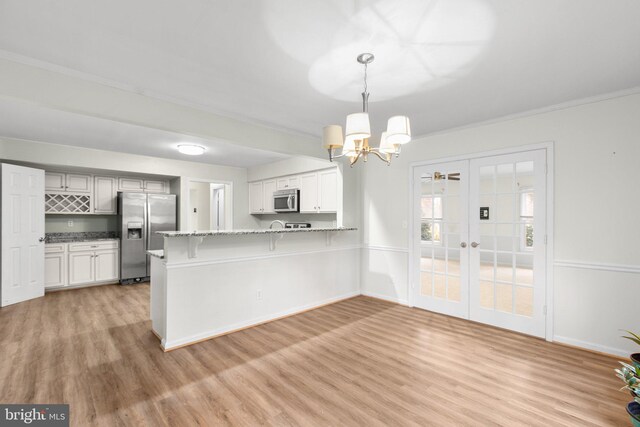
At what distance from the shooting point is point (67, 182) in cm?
527

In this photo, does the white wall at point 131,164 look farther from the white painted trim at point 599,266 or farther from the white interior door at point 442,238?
the white painted trim at point 599,266

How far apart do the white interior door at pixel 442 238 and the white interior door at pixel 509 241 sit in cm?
12

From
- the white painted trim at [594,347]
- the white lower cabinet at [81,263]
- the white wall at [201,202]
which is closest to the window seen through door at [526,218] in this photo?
the white painted trim at [594,347]

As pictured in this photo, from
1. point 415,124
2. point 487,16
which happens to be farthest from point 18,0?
point 415,124

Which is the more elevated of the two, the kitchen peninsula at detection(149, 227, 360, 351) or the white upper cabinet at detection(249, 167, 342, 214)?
the white upper cabinet at detection(249, 167, 342, 214)

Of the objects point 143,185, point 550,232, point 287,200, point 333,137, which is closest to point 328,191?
point 287,200

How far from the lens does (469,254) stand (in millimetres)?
3768

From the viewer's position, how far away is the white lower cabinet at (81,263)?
16.2 ft

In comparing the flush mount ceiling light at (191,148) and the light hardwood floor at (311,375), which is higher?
the flush mount ceiling light at (191,148)

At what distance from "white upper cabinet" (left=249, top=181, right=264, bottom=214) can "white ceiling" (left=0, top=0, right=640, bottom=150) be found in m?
3.43

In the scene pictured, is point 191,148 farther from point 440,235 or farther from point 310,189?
point 440,235

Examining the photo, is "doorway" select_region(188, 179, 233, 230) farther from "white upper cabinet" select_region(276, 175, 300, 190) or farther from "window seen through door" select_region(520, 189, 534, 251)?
"window seen through door" select_region(520, 189, 534, 251)

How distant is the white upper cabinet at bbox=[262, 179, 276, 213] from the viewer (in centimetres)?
611

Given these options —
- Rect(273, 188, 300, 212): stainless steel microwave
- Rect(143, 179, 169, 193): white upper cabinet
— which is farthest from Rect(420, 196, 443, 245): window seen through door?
Rect(143, 179, 169, 193): white upper cabinet
